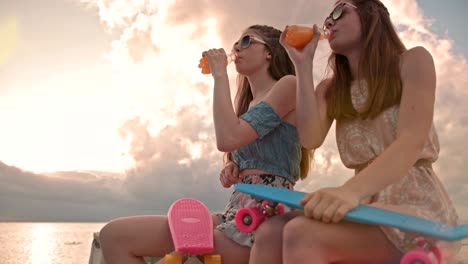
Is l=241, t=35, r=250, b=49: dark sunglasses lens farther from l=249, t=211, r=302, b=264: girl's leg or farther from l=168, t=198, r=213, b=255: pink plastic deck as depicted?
l=249, t=211, r=302, b=264: girl's leg

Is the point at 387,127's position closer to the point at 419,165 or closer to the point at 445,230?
the point at 419,165

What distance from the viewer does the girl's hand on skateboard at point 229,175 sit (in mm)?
3059

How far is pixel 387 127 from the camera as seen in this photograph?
7.67ft

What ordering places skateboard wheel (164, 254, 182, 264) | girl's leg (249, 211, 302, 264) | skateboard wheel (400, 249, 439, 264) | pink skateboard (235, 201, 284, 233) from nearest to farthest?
skateboard wheel (400, 249, 439, 264)
girl's leg (249, 211, 302, 264)
pink skateboard (235, 201, 284, 233)
skateboard wheel (164, 254, 182, 264)

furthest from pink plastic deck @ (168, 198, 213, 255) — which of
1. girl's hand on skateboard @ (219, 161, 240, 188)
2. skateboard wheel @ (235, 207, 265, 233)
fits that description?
skateboard wheel @ (235, 207, 265, 233)

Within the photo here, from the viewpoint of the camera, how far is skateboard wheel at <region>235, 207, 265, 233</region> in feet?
7.38

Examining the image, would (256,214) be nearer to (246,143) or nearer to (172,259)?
(172,259)

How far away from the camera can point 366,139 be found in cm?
238

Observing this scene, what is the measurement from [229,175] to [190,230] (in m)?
0.51

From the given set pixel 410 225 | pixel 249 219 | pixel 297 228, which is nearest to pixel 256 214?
pixel 249 219

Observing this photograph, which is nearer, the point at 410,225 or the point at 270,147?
the point at 410,225

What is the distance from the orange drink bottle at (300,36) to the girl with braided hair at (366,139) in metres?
0.04

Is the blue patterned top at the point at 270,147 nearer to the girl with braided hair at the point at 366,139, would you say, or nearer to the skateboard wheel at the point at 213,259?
the girl with braided hair at the point at 366,139

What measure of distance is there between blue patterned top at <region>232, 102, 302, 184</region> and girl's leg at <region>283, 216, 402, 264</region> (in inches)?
45.5
